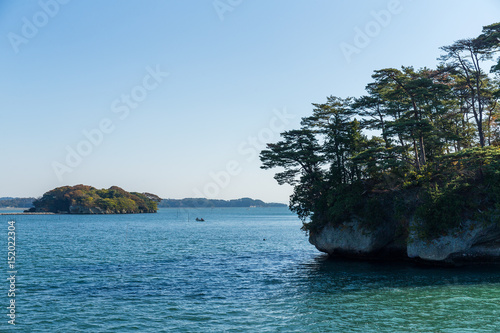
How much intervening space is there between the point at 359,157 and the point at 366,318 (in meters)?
20.8

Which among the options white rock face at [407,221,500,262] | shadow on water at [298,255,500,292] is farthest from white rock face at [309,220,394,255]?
white rock face at [407,221,500,262]

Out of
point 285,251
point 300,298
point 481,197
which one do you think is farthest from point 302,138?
point 300,298

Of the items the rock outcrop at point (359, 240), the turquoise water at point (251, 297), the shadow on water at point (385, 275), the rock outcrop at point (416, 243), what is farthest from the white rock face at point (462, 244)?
the rock outcrop at point (359, 240)

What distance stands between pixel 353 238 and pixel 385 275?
8.73 metres

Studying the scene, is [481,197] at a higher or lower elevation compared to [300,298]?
higher

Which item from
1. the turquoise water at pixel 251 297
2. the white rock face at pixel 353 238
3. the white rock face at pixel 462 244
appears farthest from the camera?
the white rock face at pixel 353 238

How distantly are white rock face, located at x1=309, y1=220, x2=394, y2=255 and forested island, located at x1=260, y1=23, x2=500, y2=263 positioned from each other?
10 cm

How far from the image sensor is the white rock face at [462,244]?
99.9ft

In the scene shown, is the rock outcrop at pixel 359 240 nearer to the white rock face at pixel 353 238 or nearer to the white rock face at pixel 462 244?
the white rock face at pixel 353 238

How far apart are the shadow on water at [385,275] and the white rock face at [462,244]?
4.13 feet

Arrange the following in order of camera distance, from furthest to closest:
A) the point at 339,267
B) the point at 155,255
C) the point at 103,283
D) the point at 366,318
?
the point at 155,255
the point at 339,267
the point at 103,283
the point at 366,318

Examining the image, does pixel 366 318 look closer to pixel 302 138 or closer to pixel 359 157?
pixel 359 157

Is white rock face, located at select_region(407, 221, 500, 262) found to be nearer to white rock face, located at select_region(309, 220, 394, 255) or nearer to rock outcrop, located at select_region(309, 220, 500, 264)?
rock outcrop, located at select_region(309, 220, 500, 264)

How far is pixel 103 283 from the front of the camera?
27.0 m
